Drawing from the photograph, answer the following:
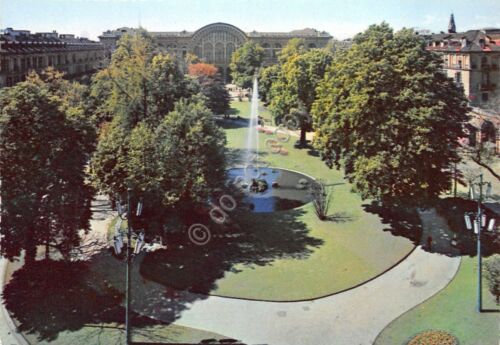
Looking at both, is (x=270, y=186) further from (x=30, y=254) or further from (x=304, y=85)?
(x=30, y=254)

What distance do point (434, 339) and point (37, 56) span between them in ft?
196

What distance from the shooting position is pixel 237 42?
128 meters

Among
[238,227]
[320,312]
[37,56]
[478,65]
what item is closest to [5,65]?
[37,56]

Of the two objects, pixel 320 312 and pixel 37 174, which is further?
pixel 37 174

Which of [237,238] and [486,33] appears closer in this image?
[237,238]

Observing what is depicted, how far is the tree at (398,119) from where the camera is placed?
29.5 metres

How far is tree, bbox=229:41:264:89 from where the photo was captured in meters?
102

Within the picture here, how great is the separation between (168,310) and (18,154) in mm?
11046

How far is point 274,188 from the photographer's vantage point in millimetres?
43406

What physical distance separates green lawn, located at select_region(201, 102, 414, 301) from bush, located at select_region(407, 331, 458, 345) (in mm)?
5087

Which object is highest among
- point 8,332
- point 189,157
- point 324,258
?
point 189,157

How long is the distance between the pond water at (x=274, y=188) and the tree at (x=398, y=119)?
766 centimetres

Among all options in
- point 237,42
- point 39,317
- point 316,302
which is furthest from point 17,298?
point 237,42

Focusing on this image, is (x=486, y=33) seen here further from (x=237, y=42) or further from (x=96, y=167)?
(x=237, y=42)
